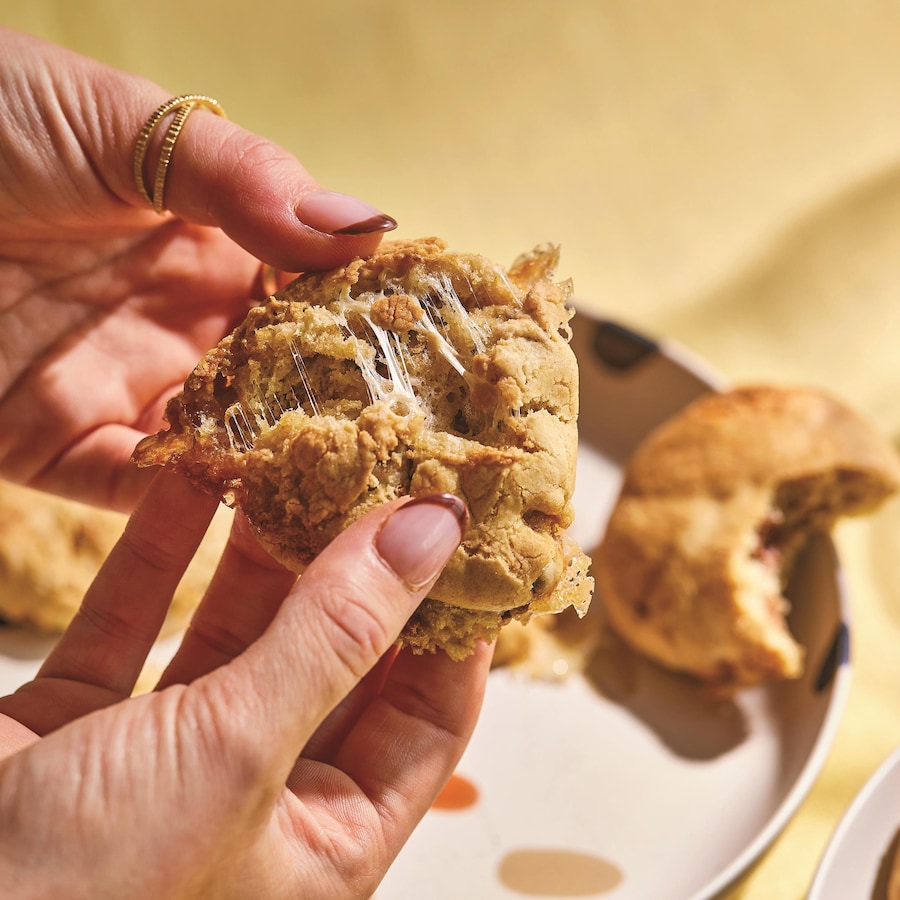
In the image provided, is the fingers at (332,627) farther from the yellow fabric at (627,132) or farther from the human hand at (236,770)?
the yellow fabric at (627,132)

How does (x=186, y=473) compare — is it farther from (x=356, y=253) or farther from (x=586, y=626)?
(x=586, y=626)

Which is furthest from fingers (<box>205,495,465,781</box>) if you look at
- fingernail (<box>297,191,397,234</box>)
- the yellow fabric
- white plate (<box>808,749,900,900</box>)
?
the yellow fabric

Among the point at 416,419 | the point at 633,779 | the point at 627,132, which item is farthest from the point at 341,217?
the point at 627,132

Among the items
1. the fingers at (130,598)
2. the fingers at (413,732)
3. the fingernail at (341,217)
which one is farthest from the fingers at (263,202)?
the fingers at (413,732)

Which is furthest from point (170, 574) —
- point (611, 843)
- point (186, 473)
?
point (611, 843)

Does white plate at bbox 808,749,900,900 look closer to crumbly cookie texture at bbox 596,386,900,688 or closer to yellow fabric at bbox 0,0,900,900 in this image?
crumbly cookie texture at bbox 596,386,900,688

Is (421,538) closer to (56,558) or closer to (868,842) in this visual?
(868,842)
